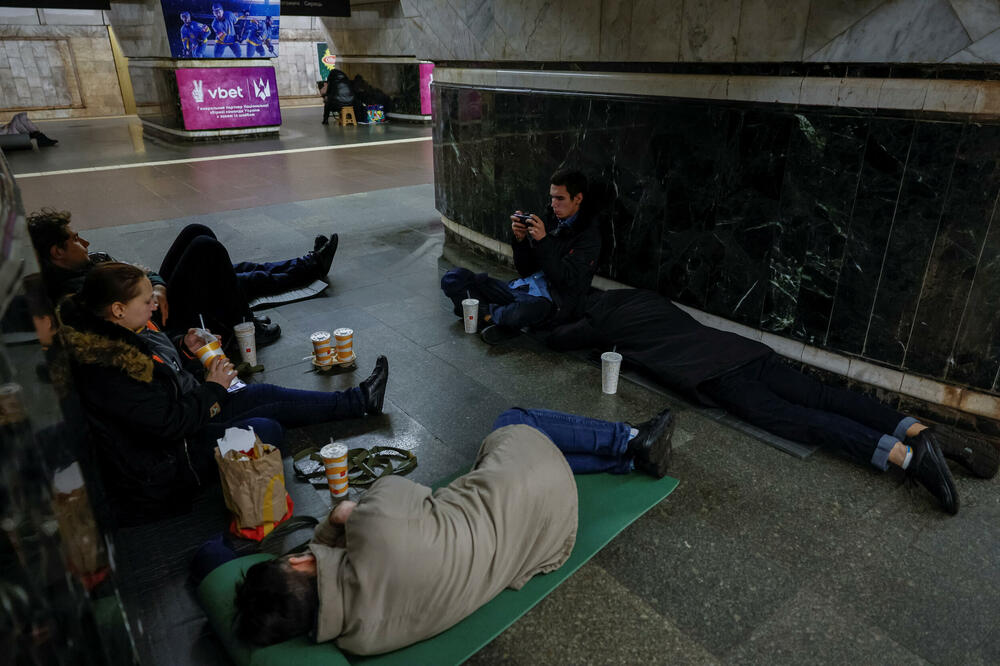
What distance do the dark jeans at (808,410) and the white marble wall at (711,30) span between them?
1729mm

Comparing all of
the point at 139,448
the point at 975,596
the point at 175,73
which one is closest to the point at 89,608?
the point at 139,448

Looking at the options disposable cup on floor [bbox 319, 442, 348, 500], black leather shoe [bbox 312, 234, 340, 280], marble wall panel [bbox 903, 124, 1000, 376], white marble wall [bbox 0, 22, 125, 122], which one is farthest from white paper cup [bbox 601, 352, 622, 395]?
white marble wall [bbox 0, 22, 125, 122]

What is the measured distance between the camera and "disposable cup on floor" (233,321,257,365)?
14.4ft

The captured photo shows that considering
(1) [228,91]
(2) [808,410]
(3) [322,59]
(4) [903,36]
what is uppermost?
(4) [903,36]

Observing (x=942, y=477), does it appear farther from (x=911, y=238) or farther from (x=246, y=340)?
(x=246, y=340)

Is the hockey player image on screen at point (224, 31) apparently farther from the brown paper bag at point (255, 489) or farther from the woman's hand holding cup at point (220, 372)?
the brown paper bag at point (255, 489)

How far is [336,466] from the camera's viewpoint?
10.2 feet

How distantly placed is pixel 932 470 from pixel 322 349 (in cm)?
358

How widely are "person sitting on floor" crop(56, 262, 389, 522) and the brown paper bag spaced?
21 centimetres

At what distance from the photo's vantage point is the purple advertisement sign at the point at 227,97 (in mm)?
14531

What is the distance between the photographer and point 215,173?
1137 centimetres

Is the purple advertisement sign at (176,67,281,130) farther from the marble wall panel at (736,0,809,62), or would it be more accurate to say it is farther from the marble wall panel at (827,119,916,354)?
the marble wall panel at (827,119,916,354)

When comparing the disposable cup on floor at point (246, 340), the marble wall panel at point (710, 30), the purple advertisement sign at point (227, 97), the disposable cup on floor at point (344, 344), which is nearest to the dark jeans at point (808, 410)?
the marble wall panel at point (710, 30)

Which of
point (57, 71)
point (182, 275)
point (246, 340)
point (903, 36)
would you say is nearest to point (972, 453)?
point (903, 36)
